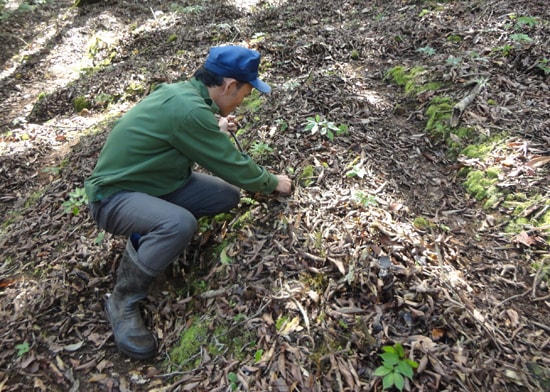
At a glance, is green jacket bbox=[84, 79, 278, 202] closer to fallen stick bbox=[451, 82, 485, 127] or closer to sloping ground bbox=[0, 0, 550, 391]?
sloping ground bbox=[0, 0, 550, 391]

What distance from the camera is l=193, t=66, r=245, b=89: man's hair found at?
3.09m

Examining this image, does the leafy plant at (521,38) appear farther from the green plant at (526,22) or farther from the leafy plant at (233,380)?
the leafy plant at (233,380)

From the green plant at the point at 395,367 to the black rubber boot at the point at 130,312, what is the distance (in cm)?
186

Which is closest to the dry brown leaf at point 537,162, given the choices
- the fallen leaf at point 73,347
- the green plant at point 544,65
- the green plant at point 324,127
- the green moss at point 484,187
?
the green moss at point 484,187

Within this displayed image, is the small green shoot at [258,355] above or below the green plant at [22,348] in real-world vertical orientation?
above

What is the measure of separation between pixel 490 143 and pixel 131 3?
11008 mm

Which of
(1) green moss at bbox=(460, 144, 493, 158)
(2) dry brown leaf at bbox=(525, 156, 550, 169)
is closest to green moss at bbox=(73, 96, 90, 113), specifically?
(1) green moss at bbox=(460, 144, 493, 158)

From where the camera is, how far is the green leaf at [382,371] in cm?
231

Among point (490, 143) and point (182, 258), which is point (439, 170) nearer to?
point (490, 143)

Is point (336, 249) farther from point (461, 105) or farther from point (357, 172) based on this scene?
point (461, 105)

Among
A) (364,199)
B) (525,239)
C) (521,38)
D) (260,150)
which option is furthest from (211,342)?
(521,38)

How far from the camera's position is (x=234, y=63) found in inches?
117

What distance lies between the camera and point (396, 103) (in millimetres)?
5039

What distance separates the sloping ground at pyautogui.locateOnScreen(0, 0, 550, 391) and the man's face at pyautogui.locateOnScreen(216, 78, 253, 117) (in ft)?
3.32
